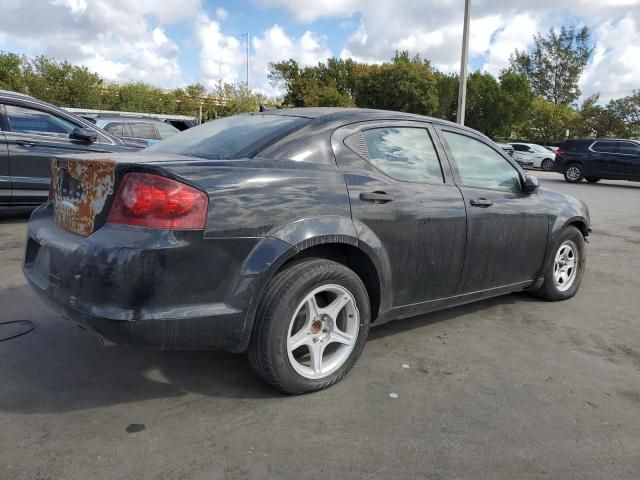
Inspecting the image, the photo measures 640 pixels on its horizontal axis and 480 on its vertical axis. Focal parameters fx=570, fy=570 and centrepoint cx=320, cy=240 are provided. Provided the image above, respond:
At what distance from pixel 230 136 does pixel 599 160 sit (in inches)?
751

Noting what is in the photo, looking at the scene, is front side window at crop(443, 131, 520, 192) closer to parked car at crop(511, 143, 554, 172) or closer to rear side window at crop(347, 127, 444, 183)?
rear side window at crop(347, 127, 444, 183)

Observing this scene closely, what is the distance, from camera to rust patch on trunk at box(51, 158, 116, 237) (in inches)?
110

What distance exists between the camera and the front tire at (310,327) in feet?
9.36

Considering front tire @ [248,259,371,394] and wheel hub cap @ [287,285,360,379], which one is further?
wheel hub cap @ [287,285,360,379]

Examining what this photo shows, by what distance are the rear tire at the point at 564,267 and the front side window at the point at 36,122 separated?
6.14 m

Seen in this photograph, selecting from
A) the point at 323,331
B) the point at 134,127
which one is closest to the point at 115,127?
the point at 134,127

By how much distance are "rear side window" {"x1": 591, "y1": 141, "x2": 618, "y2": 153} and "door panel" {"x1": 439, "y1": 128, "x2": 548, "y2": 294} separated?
17149mm

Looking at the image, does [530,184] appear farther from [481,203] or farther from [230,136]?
[230,136]

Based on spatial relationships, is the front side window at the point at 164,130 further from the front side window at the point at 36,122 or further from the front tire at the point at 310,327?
the front tire at the point at 310,327

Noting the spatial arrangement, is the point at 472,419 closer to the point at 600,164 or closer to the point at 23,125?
the point at 23,125

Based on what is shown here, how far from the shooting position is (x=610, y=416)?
298 centimetres

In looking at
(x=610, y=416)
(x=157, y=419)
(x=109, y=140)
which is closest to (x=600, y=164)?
(x=109, y=140)

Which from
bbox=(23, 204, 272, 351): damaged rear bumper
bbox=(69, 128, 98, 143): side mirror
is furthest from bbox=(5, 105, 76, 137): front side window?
bbox=(23, 204, 272, 351): damaged rear bumper

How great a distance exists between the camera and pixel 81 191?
9.70 ft
